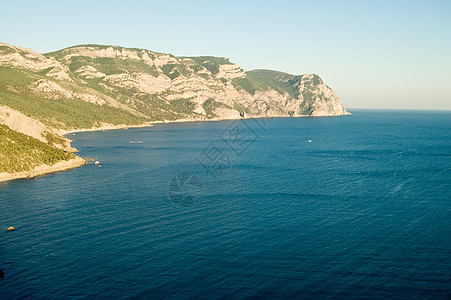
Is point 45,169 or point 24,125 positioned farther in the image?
point 24,125

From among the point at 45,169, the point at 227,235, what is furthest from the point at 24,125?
the point at 227,235

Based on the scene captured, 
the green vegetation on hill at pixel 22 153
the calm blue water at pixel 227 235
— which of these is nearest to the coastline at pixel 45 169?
the green vegetation on hill at pixel 22 153

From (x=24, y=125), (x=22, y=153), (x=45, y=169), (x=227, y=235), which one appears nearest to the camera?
(x=227, y=235)

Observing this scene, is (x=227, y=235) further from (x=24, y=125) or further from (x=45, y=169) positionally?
(x=24, y=125)

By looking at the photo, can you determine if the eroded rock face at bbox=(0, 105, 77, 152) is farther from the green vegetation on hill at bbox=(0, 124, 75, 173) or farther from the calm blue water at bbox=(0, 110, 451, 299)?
the calm blue water at bbox=(0, 110, 451, 299)

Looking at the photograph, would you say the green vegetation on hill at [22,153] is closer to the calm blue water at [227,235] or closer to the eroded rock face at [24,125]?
the eroded rock face at [24,125]

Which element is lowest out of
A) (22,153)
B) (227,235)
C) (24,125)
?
(227,235)
